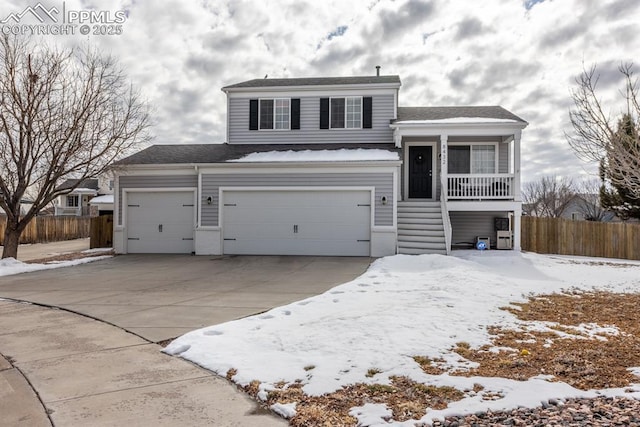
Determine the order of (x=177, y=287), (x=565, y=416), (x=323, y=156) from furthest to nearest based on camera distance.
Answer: (x=323, y=156)
(x=177, y=287)
(x=565, y=416)

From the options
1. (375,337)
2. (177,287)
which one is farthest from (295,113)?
(375,337)

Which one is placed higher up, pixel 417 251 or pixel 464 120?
pixel 464 120

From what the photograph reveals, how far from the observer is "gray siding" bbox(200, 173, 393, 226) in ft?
42.4

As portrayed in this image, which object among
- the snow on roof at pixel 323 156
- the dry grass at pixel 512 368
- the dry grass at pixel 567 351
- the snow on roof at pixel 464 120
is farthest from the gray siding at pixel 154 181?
the dry grass at pixel 512 368

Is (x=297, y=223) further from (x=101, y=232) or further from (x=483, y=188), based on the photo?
(x=101, y=232)

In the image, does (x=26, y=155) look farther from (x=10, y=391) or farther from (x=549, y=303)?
(x=549, y=303)

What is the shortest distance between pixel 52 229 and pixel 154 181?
13114mm

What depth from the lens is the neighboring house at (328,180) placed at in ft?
43.1

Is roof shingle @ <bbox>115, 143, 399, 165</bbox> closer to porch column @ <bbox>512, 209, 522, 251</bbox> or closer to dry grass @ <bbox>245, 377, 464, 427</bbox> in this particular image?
porch column @ <bbox>512, 209, 522, 251</bbox>

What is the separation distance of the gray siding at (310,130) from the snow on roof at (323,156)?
4.20 ft

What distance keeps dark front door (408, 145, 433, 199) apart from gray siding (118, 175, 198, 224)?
7.74 metres

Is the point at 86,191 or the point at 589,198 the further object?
the point at 86,191

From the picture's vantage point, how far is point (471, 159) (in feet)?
50.5

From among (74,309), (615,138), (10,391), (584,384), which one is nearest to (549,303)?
(615,138)
